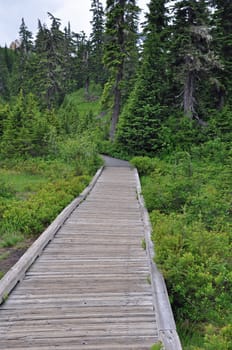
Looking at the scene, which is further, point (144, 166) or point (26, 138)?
point (26, 138)

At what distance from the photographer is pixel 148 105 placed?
760 inches

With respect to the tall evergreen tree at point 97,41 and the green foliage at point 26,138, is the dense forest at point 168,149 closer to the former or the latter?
the green foliage at point 26,138

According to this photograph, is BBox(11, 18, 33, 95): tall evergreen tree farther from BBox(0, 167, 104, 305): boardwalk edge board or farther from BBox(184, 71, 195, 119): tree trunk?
BBox(0, 167, 104, 305): boardwalk edge board

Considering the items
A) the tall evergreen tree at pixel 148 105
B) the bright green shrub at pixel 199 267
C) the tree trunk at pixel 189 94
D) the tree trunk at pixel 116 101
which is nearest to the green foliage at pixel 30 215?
the bright green shrub at pixel 199 267

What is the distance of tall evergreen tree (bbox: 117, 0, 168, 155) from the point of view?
19.2 m

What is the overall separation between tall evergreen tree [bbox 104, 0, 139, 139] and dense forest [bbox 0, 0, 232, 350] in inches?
3.1

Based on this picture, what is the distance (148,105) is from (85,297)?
660 inches

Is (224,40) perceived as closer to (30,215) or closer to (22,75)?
(30,215)

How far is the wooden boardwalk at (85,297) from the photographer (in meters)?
3.06

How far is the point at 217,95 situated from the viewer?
21719 millimetres

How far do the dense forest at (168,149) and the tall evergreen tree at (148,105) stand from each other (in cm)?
7

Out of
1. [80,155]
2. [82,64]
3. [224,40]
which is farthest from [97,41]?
[80,155]

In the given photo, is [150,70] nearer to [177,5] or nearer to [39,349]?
[177,5]

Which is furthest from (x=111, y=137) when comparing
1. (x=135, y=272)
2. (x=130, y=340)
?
(x=130, y=340)
